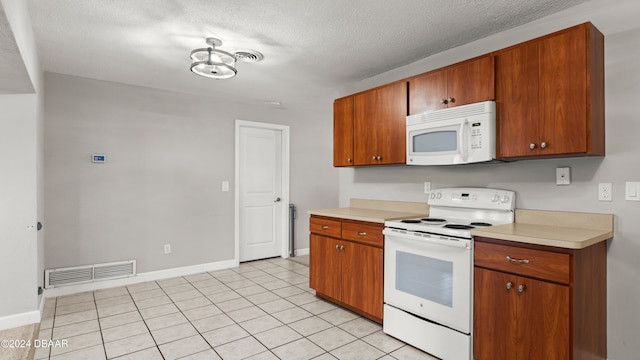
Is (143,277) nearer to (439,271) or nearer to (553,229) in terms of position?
(439,271)

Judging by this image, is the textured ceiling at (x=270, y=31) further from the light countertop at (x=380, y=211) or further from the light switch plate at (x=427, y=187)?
the light countertop at (x=380, y=211)

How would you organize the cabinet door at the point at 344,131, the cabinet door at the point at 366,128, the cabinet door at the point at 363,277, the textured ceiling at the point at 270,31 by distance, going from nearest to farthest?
the textured ceiling at the point at 270,31 < the cabinet door at the point at 363,277 < the cabinet door at the point at 366,128 < the cabinet door at the point at 344,131

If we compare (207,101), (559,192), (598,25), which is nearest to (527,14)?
(598,25)

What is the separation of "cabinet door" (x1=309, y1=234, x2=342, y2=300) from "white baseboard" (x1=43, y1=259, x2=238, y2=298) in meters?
1.73

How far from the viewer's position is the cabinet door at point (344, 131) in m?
3.52

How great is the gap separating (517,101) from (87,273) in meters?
4.47

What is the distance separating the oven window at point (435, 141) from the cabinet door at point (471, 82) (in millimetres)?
234

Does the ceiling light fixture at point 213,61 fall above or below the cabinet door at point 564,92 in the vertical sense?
above

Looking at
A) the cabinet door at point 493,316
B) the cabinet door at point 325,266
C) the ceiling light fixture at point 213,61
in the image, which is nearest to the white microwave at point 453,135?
the cabinet door at point 493,316

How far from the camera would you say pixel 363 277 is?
292 centimetres

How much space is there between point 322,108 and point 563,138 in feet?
12.5

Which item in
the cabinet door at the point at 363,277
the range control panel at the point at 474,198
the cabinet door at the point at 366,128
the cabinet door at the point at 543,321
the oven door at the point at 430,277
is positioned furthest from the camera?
the cabinet door at the point at 366,128

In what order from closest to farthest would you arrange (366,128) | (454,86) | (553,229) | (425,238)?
(553,229), (425,238), (454,86), (366,128)

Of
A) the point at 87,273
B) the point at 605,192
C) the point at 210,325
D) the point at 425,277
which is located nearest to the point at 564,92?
the point at 605,192
